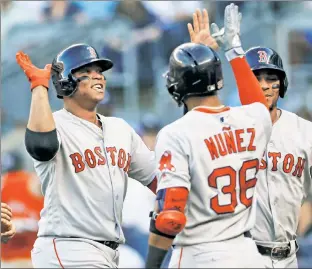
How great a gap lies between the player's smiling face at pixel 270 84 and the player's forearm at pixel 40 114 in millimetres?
1558

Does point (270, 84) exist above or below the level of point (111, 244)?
above

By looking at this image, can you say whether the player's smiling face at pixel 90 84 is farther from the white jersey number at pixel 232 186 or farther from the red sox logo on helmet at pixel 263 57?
the white jersey number at pixel 232 186

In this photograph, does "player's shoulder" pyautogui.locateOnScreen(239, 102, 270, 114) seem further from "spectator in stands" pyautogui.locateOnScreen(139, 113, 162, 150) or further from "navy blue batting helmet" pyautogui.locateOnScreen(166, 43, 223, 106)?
"spectator in stands" pyautogui.locateOnScreen(139, 113, 162, 150)

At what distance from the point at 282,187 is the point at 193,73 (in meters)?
1.39

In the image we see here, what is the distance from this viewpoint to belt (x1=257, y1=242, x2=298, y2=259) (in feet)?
19.6

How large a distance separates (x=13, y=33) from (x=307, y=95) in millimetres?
4380

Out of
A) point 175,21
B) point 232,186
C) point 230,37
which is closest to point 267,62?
point 230,37

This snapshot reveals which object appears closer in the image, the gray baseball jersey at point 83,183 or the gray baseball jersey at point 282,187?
the gray baseball jersey at point 83,183

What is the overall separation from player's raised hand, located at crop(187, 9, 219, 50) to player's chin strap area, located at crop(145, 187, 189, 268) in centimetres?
124

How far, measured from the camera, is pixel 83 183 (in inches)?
223

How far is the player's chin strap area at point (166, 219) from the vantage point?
4.64 meters

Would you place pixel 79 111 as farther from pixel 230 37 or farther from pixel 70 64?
pixel 230 37

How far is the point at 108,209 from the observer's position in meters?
5.73

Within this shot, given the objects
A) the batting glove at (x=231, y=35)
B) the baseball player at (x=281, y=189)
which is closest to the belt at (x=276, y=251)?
the baseball player at (x=281, y=189)
